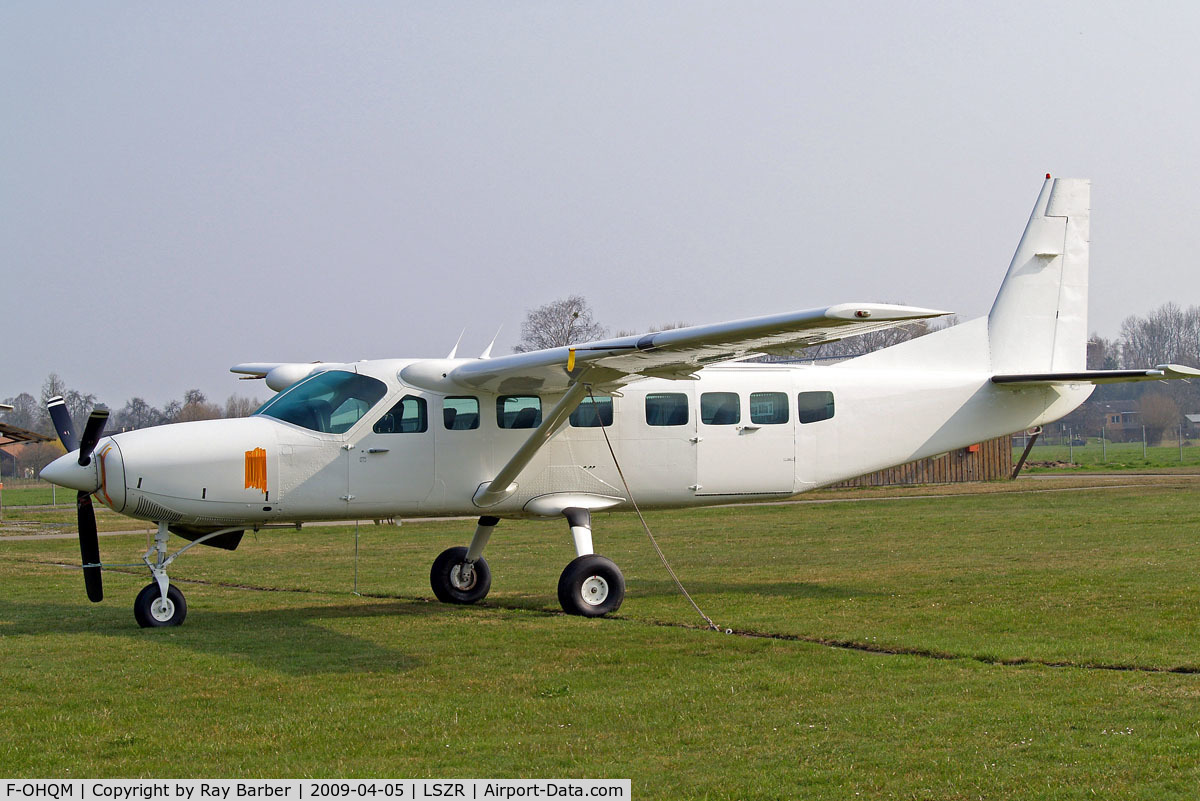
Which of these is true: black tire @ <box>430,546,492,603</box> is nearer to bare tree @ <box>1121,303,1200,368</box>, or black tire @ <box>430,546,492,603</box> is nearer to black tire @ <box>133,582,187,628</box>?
black tire @ <box>133,582,187,628</box>

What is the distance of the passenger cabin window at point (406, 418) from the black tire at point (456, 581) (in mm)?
2426

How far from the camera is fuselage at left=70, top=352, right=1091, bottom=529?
12383 millimetres

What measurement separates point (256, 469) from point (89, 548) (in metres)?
2.12

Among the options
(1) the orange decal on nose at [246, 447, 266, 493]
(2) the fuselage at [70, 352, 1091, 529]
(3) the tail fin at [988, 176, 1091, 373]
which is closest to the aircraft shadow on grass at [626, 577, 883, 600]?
(2) the fuselage at [70, 352, 1091, 529]

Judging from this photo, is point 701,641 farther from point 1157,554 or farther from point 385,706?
point 1157,554

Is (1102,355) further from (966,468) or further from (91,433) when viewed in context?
(91,433)

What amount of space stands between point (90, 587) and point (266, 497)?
7.09ft

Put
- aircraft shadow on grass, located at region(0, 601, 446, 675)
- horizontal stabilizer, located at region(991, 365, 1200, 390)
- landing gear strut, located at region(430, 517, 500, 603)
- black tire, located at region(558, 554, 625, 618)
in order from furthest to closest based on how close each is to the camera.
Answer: landing gear strut, located at region(430, 517, 500, 603) → horizontal stabilizer, located at region(991, 365, 1200, 390) → black tire, located at region(558, 554, 625, 618) → aircraft shadow on grass, located at region(0, 601, 446, 675)

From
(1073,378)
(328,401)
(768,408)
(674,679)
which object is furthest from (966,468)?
(674,679)

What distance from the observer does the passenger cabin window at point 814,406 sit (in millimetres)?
14578

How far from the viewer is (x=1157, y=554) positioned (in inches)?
666

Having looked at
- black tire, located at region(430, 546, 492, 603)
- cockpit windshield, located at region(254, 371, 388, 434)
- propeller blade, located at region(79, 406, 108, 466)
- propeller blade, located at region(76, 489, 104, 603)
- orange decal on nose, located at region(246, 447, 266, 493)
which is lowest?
black tire, located at region(430, 546, 492, 603)

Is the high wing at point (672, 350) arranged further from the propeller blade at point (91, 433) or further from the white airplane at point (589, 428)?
the propeller blade at point (91, 433)

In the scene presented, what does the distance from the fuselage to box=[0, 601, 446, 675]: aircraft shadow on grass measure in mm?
1269
